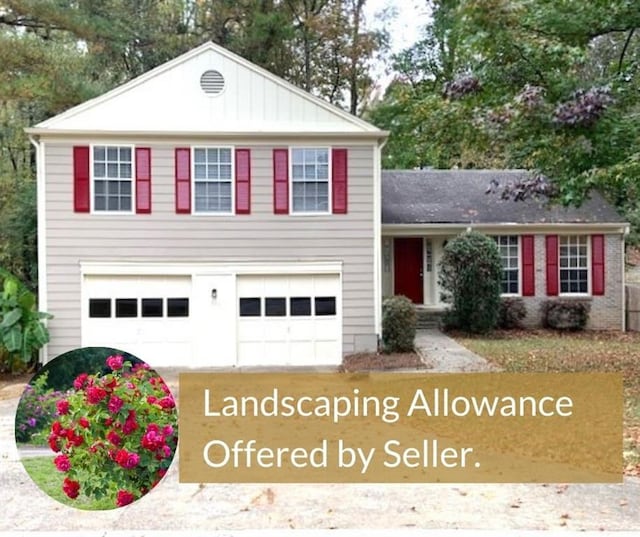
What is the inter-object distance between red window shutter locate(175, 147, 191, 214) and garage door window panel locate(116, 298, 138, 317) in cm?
208

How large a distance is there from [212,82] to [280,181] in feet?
7.97

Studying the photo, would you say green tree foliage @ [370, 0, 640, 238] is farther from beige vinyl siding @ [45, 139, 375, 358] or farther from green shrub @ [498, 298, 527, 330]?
green shrub @ [498, 298, 527, 330]

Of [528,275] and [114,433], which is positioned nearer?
[114,433]

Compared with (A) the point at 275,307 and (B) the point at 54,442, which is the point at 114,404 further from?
(A) the point at 275,307

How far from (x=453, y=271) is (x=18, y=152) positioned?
1919cm

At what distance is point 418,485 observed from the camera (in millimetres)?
5535

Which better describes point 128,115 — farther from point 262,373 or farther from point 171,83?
point 262,373

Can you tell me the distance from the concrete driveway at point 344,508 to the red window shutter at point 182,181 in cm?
825

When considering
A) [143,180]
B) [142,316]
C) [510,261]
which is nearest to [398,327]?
[142,316]

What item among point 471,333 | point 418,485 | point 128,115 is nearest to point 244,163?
point 128,115

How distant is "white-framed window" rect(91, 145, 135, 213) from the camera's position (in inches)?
520

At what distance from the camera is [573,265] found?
17.8 metres

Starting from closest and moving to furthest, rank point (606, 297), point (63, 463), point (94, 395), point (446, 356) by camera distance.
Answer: point (94, 395) → point (63, 463) → point (446, 356) → point (606, 297)

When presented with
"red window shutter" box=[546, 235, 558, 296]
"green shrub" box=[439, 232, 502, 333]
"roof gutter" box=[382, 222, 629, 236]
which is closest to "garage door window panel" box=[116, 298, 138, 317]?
"roof gutter" box=[382, 222, 629, 236]
